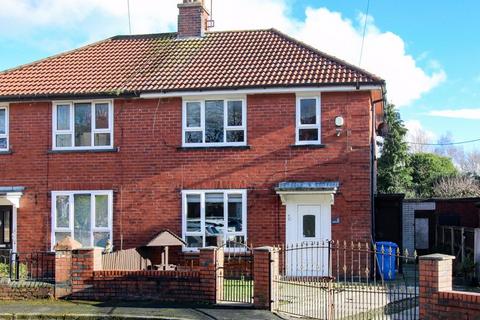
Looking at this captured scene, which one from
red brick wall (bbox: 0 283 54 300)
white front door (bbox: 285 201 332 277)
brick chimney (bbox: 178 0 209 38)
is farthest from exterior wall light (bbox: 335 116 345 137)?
red brick wall (bbox: 0 283 54 300)

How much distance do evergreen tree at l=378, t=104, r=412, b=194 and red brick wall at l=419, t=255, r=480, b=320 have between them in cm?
2735

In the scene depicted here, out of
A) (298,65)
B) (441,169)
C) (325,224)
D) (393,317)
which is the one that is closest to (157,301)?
(393,317)

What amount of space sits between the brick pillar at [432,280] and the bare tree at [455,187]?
89.6 feet

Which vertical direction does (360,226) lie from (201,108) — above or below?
below

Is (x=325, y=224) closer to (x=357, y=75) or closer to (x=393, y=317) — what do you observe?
(x=357, y=75)

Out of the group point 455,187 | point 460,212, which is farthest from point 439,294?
point 455,187

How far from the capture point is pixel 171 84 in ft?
63.5

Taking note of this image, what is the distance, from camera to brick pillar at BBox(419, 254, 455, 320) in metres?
10.1

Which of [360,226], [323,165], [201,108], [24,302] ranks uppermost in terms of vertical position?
[201,108]

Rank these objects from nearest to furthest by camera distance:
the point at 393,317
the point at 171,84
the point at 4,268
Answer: the point at 393,317, the point at 4,268, the point at 171,84

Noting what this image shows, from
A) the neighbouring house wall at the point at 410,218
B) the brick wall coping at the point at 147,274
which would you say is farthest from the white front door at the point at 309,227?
the neighbouring house wall at the point at 410,218

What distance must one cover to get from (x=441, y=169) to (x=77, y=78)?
96.2ft

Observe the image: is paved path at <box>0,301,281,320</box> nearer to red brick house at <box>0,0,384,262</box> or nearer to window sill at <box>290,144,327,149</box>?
red brick house at <box>0,0,384,262</box>

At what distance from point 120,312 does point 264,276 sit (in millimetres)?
2865
